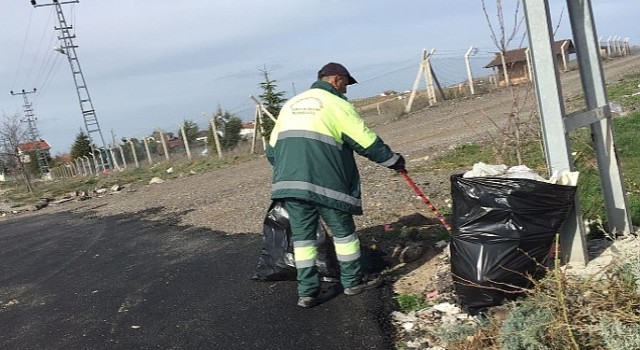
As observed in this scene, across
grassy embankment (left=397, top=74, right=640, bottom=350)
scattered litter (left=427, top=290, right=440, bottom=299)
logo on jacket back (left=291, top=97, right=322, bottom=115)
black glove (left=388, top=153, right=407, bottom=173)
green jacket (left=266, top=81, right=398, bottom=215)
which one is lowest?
scattered litter (left=427, top=290, right=440, bottom=299)

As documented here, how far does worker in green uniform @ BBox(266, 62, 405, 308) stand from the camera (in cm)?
435

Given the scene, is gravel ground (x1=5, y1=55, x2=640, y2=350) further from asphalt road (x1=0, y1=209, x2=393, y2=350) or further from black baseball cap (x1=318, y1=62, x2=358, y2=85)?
black baseball cap (x1=318, y1=62, x2=358, y2=85)

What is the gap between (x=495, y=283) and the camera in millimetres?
3496

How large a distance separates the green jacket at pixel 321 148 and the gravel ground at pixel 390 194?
97 centimetres

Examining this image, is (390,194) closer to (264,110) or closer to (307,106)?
(307,106)

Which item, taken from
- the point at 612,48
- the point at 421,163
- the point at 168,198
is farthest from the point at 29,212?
the point at 612,48

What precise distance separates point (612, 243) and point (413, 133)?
43.7 feet

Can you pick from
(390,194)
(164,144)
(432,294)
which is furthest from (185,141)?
(432,294)

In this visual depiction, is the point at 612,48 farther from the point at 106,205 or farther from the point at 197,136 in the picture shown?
the point at 106,205

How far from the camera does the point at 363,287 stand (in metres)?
4.57

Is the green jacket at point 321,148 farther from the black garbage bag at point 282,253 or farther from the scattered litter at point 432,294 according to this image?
the scattered litter at point 432,294

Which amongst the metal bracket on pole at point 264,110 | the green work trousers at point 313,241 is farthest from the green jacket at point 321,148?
the metal bracket on pole at point 264,110

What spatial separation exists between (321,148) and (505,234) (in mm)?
1461

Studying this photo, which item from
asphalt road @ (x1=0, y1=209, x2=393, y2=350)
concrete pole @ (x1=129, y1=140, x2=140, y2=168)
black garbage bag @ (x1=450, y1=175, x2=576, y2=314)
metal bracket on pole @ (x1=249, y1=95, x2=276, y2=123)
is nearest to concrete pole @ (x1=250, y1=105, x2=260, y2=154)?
metal bracket on pole @ (x1=249, y1=95, x2=276, y2=123)
